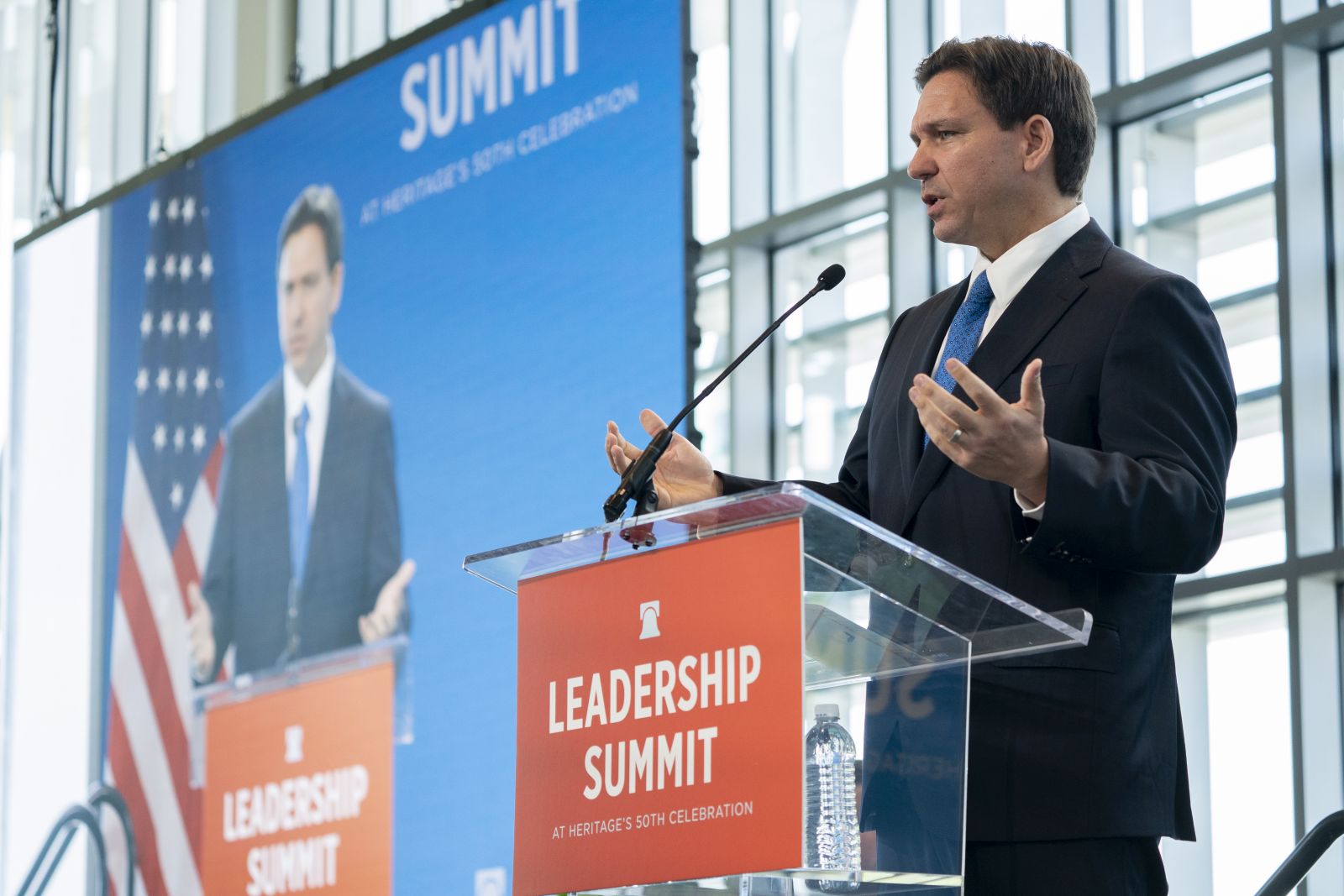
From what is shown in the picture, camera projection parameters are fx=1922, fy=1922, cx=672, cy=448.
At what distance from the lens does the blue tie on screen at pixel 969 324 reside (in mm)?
2377

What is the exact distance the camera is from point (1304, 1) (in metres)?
4.92

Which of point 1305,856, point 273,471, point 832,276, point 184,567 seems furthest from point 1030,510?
point 184,567

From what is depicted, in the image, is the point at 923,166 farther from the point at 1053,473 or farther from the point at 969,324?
the point at 1053,473

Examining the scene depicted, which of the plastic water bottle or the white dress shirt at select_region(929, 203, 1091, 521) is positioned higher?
the white dress shirt at select_region(929, 203, 1091, 521)

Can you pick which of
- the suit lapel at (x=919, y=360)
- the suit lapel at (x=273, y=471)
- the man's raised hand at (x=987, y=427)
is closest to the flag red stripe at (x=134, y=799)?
the suit lapel at (x=273, y=471)

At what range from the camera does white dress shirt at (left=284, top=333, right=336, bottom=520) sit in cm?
578

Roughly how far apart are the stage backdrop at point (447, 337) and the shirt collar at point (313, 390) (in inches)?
2.2

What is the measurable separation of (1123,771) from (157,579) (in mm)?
4859

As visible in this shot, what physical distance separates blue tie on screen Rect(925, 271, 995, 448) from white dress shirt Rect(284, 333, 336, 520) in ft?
11.9

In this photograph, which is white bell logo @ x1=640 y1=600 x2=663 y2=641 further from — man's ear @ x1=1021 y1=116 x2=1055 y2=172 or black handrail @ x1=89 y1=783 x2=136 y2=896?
black handrail @ x1=89 y1=783 x2=136 y2=896

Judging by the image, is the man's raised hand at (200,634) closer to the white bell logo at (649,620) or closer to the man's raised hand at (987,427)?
the white bell logo at (649,620)

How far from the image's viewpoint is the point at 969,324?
2414mm

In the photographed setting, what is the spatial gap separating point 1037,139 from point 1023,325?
28 cm

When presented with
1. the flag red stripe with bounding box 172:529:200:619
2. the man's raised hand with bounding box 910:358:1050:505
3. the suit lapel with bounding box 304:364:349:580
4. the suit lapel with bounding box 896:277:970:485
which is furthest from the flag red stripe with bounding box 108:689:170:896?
the man's raised hand with bounding box 910:358:1050:505
